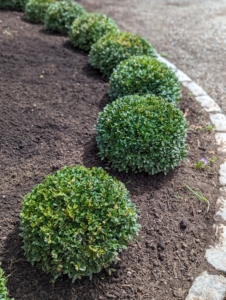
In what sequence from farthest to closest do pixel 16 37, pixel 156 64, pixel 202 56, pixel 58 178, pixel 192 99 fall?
pixel 202 56
pixel 16 37
pixel 192 99
pixel 156 64
pixel 58 178

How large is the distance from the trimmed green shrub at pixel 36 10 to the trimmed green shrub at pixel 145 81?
2.68 metres

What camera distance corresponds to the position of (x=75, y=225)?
88.8 inches

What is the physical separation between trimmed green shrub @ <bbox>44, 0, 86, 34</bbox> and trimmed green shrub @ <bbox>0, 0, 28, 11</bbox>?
37.2 inches

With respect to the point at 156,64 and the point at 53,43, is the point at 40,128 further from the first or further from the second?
the point at 53,43

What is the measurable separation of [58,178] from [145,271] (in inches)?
34.2

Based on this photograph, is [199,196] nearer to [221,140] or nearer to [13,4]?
[221,140]

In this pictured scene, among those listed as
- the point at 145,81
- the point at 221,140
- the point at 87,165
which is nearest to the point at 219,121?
the point at 221,140

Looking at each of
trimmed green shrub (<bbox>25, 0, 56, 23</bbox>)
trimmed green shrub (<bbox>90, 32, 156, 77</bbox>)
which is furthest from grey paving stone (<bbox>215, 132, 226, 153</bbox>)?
trimmed green shrub (<bbox>25, 0, 56, 23</bbox>)

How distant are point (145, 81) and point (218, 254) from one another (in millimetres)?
1934

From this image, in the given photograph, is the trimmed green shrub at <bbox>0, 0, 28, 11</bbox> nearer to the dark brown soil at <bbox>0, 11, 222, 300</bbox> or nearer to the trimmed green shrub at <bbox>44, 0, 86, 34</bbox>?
the trimmed green shrub at <bbox>44, 0, 86, 34</bbox>

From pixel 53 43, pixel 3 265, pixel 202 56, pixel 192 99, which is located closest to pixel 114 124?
pixel 3 265

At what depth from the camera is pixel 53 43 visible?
17.6ft

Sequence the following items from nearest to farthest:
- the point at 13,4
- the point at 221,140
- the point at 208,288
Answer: the point at 208,288, the point at 221,140, the point at 13,4

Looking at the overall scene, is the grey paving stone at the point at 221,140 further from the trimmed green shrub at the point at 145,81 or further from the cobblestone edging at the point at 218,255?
the trimmed green shrub at the point at 145,81
